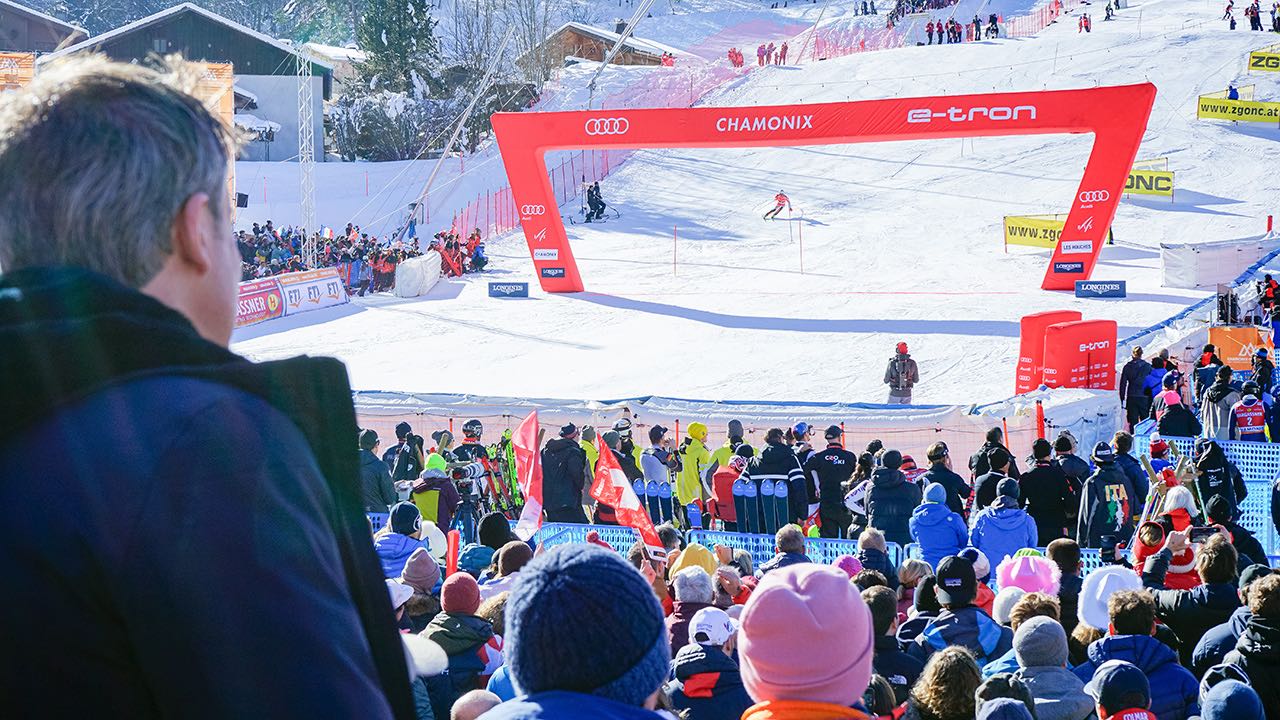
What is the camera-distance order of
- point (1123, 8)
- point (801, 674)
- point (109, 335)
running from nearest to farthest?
point (109, 335) < point (801, 674) < point (1123, 8)

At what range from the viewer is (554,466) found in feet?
37.6

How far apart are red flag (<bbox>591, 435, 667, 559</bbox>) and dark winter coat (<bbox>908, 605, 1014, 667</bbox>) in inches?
111

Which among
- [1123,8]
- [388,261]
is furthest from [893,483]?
[1123,8]

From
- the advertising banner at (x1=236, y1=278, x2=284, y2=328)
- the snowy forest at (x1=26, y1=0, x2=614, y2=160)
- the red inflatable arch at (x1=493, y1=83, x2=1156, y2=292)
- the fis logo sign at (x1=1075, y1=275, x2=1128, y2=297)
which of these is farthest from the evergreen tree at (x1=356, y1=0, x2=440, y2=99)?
the fis logo sign at (x1=1075, y1=275, x2=1128, y2=297)

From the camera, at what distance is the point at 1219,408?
1400cm

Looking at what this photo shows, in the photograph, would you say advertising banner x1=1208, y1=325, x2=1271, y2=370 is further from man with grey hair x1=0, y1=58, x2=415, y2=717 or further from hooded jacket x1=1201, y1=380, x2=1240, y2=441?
man with grey hair x1=0, y1=58, x2=415, y2=717

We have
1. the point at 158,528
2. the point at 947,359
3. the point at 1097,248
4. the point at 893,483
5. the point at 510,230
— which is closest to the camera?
the point at 158,528

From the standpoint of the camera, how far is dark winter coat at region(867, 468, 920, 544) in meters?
9.55

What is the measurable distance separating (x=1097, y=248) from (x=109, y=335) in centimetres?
2606

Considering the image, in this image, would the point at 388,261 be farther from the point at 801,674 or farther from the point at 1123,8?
the point at 1123,8

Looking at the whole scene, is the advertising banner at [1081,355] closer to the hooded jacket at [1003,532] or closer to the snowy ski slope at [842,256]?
the snowy ski slope at [842,256]

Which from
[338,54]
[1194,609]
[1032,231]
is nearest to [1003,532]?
Answer: [1194,609]

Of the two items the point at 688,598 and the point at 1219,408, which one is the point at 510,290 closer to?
the point at 1219,408

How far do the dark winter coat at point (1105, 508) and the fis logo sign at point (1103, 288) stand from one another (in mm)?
16583
